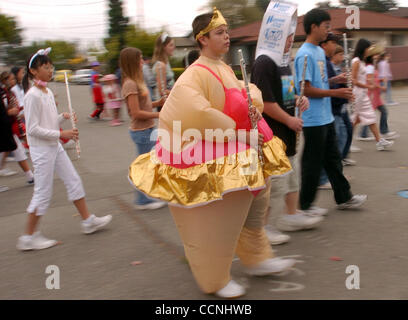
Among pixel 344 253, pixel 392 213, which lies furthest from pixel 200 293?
pixel 392 213

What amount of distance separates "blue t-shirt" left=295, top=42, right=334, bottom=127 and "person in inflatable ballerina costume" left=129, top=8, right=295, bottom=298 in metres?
1.31

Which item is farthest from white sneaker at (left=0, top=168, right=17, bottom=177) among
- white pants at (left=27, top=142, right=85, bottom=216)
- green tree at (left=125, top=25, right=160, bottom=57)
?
green tree at (left=125, top=25, right=160, bottom=57)

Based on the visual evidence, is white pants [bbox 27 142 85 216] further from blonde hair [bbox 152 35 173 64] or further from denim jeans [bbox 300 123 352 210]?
denim jeans [bbox 300 123 352 210]

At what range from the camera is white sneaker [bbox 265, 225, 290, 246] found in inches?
154

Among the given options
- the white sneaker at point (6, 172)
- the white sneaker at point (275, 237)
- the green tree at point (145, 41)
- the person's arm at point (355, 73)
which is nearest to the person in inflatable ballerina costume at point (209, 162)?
the white sneaker at point (275, 237)

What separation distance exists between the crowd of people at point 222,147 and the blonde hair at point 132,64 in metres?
0.01

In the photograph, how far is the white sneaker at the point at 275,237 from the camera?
12.8 feet

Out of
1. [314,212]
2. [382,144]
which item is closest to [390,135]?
[382,144]

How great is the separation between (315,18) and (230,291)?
2.72m

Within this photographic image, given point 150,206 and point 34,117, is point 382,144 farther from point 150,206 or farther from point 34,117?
point 34,117

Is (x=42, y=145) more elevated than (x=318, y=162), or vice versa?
(x=42, y=145)

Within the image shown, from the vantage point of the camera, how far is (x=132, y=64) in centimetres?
476

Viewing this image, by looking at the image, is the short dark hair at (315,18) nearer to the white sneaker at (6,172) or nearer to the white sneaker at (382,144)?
the white sneaker at (382,144)

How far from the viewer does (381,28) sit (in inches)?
1040
